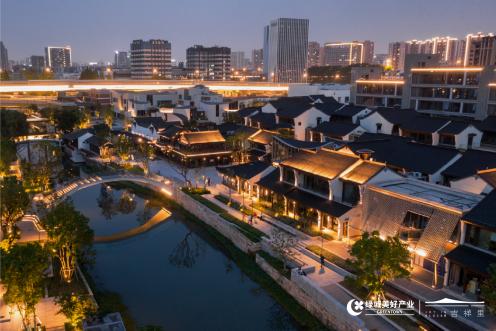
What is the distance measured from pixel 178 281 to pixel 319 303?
9025 millimetres

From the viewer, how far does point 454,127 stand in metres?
38.6

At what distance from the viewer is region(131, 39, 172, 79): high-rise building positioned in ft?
538

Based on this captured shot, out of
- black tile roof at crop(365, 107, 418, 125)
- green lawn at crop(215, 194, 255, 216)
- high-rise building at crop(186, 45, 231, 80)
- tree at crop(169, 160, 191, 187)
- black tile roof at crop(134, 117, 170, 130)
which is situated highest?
high-rise building at crop(186, 45, 231, 80)

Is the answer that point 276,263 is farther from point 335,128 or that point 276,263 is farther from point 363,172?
point 335,128

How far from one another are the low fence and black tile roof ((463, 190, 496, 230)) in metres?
6.68

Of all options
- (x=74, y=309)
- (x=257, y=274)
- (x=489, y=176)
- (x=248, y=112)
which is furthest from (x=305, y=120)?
(x=74, y=309)

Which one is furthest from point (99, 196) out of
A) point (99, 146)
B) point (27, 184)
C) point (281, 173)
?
point (281, 173)

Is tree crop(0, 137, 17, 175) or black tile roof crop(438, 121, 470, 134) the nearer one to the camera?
tree crop(0, 137, 17, 175)

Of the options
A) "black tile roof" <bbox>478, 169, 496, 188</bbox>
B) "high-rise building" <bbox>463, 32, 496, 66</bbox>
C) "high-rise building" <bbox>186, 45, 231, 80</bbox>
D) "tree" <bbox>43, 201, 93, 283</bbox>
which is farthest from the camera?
"high-rise building" <bbox>186, 45, 231, 80</bbox>

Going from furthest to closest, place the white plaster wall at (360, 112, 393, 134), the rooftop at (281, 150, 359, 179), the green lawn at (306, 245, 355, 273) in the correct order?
the white plaster wall at (360, 112, 393, 134)
the rooftop at (281, 150, 359, 179)
the green lawn at (306, 245, 355, 273)

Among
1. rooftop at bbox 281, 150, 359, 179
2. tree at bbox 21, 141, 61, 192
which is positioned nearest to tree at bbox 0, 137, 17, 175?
tree at bbox 21, 141, 61, 192

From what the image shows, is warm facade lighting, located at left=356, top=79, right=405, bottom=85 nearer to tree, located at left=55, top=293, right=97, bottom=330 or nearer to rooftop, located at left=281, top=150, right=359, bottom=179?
rooftop, located at left=281, top=150, right=359, bottom=179

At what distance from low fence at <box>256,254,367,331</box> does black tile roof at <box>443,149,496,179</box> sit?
47.4ft

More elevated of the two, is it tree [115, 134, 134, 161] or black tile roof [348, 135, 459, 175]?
black tile roof [348, 135, 459, 175]
